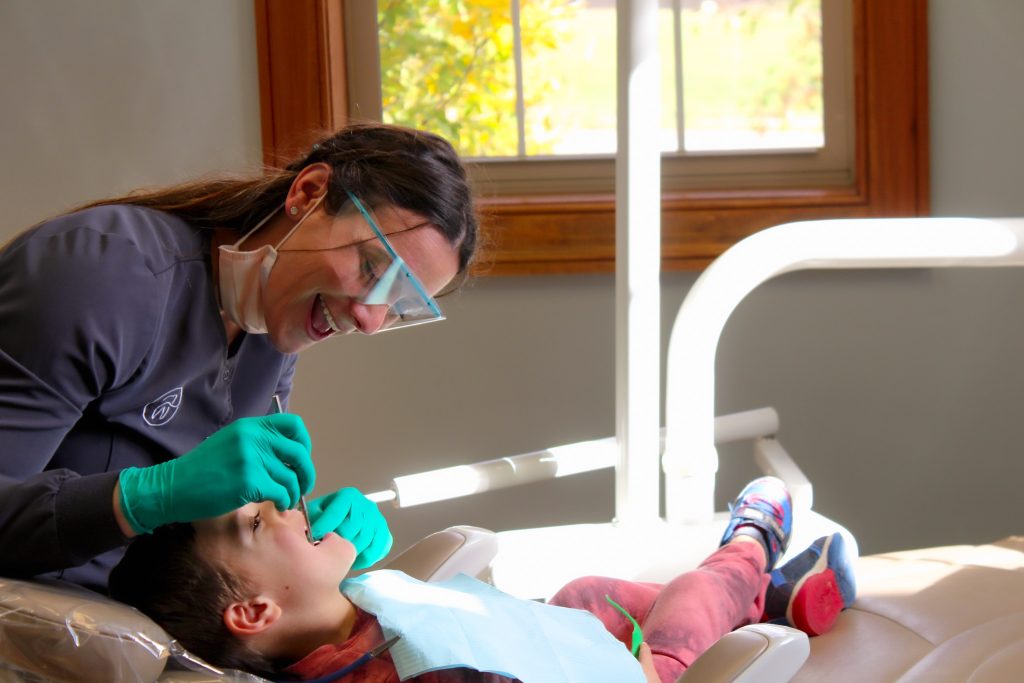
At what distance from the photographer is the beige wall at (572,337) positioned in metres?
2.40

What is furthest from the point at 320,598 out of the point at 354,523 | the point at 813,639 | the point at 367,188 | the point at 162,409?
the point at 813,639

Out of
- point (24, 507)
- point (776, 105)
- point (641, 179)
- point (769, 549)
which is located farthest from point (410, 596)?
point (776, 105)

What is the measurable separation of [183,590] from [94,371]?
261 mm

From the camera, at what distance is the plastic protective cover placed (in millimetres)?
946

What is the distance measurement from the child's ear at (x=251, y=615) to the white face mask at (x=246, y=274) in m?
0.36

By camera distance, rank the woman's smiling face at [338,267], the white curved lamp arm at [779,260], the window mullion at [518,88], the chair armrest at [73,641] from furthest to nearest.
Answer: the window mullion at [518,88] → the white curved lamp arm at [779,260] → the woman's smiling face at [338,267] → the chair armrest at [73,641]

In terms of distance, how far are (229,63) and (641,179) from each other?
3.86 feet

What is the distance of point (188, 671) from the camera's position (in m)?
1.01

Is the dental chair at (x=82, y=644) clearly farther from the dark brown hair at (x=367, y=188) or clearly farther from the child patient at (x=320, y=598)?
the dark brown hair at (x=367, y=188)

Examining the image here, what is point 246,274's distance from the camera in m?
1.35

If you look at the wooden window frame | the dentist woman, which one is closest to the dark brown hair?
the dentist woman

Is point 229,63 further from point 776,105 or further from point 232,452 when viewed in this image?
point 232,452

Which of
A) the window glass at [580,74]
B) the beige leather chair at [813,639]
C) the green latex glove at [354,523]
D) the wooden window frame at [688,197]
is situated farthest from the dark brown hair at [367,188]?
the window glass at [580,74]

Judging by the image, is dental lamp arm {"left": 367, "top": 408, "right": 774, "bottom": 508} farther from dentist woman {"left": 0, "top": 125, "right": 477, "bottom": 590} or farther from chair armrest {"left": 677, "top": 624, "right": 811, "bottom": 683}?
chair armrest {"left": 677, "top": 624, "right": 811, "bottom": 683}
